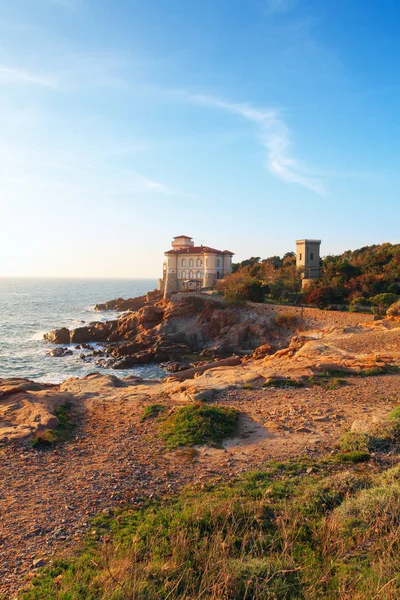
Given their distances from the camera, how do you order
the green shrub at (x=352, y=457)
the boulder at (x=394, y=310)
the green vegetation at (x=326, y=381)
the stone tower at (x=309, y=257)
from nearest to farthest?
1. the green shrub at (x=352, y=457)
2. the green vegetation at (x=326, y=381)
3. the boulder at (x=394, y=310)
4. the stone tower at (x=309, y=257)

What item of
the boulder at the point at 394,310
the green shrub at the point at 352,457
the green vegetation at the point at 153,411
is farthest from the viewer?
the boulder at the point at 394,310

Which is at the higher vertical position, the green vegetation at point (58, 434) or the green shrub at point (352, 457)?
the green shrub at point (352, 457)

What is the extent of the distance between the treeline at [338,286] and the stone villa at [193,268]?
8186 mm

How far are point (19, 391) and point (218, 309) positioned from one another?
2861 centimetres

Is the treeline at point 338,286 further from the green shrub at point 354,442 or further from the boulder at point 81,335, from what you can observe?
the green shrub at point 354,442

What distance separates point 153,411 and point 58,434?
128 inches

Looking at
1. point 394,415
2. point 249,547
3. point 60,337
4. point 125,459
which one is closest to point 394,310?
point 394,415

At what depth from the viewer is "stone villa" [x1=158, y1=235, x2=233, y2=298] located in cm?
5847

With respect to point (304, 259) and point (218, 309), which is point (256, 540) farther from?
point (304, 259)

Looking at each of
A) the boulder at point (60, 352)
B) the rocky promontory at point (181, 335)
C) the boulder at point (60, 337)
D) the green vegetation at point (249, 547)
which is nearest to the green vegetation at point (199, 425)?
the green vegetation at point (249, 547)

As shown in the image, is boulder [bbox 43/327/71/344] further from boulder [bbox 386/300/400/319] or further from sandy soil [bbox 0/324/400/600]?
boulder [bbox 386/300/400/319]

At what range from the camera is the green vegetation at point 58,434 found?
38.7 feet

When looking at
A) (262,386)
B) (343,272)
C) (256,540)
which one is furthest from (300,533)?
(343,272)

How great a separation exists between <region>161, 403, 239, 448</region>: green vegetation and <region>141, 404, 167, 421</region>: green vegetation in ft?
3.11
